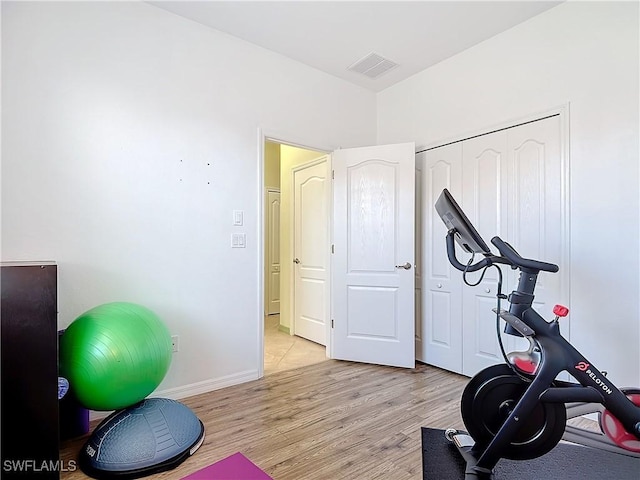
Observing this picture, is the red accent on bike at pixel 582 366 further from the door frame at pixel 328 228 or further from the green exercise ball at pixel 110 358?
the door frame at pixel 328 228

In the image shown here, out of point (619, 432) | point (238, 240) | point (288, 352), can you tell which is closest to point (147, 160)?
point (238, 240)

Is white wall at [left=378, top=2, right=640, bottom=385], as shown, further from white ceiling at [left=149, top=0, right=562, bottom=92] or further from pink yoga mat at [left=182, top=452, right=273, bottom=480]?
pink yoga mat at [left=182, top=452, right=273, bottom=480]

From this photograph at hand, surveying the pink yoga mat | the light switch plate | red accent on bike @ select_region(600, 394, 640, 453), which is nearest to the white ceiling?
the light switch plate

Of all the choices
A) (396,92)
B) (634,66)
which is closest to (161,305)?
(396,92)

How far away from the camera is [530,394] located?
1.52m

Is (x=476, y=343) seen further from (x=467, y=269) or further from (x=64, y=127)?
(x=64, y=127)

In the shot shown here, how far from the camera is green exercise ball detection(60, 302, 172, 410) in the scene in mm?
1670

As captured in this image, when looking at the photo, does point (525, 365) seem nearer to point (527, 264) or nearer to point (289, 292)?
point (527, 264)

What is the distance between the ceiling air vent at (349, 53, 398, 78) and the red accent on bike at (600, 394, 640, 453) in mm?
2941

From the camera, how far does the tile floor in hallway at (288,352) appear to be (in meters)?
3.23

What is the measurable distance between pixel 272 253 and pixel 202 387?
3287 mm

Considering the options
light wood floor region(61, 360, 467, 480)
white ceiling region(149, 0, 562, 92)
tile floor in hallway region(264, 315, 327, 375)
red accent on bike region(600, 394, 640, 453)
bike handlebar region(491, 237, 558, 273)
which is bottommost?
tile floor in hallway region(264, 315, 327, 375)

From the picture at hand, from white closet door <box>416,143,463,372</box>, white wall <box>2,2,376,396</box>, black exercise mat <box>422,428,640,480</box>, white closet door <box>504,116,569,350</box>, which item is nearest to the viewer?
black exercise mat <box>422,428,640,480</box>

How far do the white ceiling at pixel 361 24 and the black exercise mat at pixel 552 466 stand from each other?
2.83m
